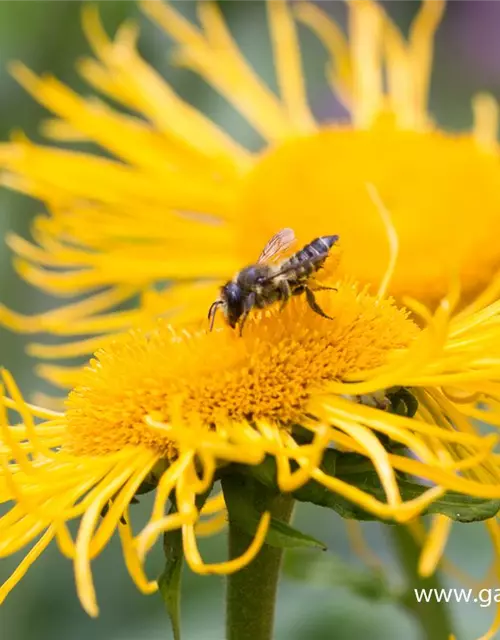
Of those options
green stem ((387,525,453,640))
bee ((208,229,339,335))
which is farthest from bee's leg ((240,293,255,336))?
green stem ((387,525,453,640))

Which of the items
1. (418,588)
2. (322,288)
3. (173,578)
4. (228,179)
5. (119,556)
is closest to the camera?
(173,578)

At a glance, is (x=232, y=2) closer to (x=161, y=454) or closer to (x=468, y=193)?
(x=468, y=193)

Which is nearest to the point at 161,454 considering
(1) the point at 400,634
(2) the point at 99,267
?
(2) the point at 99,267

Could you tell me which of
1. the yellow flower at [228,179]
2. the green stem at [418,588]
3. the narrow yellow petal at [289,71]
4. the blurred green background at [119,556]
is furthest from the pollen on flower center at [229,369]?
the narrow yellow petal at [289,71]

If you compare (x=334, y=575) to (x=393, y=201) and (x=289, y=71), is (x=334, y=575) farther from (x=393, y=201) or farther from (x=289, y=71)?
(x=289, y=71)

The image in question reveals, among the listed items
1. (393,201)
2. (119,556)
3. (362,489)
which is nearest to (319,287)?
(362,489)

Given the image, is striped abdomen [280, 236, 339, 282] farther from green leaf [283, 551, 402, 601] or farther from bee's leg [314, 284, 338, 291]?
green leaf [283, 551, 402, 601]
